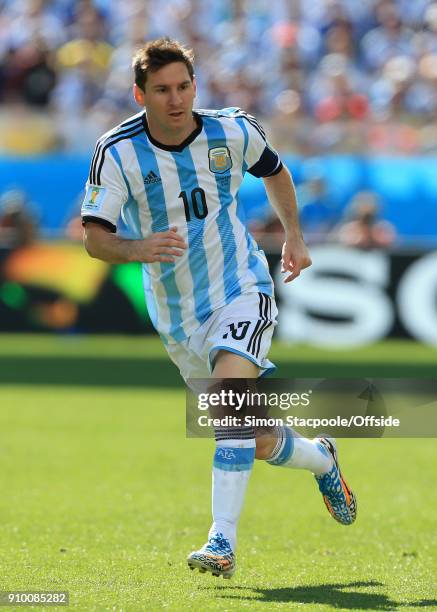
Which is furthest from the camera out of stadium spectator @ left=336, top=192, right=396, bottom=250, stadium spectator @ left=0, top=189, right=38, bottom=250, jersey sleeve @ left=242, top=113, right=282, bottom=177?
stadium spectator @ left=0, top=189, right=38, bottom=250

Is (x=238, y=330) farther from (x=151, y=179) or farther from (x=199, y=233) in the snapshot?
(x=151, y=179)

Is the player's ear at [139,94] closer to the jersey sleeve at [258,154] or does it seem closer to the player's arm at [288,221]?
the jersey sleeve at [258,154]

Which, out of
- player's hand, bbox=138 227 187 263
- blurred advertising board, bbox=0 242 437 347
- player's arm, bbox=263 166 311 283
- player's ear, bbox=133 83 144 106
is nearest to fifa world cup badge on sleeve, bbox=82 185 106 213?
player's hand, bbox=138 227 187 263

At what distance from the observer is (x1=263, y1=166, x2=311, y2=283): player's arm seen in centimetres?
626

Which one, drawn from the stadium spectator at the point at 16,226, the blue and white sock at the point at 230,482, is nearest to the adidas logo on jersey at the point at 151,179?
the blue and white sock at the point at 230,482

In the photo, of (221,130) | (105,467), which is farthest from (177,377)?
(221,130)

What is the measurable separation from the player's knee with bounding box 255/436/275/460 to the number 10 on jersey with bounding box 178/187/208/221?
110 centimetres

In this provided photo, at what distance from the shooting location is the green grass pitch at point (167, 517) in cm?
540

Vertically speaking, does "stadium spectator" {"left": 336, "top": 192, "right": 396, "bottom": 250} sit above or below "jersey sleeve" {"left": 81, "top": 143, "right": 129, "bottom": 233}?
above

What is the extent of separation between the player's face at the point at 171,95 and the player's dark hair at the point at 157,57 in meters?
0.02

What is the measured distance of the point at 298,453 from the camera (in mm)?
6355

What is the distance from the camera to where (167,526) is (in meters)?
7.04

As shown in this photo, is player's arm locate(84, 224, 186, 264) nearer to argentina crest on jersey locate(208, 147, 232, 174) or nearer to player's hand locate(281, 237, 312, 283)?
argentina crest on jersey locate(208, 147, 232, 174)

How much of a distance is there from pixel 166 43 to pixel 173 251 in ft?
3.27
